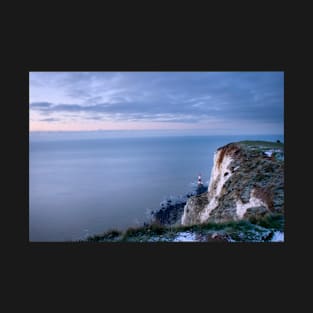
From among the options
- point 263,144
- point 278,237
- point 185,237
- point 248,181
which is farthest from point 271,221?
point 263,144

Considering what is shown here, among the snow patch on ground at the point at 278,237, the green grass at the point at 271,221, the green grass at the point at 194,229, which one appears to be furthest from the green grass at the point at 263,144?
the snow patch on ground at the point at 278,237

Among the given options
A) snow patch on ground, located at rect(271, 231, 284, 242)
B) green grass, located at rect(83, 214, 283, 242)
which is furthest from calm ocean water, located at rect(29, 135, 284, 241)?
snow patch on ground, located at rect(271, 231, 284, 242)

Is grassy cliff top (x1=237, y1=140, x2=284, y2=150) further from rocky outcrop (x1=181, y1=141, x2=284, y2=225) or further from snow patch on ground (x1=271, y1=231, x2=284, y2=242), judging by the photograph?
snow patch on ground (x1=271, y1=231, x2=284, y2=242)

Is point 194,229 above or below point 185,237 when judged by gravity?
above

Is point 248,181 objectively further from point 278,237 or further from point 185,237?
point 185,237

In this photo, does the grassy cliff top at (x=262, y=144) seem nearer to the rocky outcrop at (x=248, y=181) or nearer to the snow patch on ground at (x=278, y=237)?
the rocky outcrop at (x=248, y=181)

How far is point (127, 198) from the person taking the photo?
10883 mm

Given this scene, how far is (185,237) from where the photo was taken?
6895mm

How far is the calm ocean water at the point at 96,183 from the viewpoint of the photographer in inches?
324

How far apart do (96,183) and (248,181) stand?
6213mm

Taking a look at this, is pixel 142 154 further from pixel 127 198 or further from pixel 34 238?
pixel 34 238

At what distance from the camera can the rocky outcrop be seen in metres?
8.27

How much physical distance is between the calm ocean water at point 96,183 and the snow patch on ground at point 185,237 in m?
1.32

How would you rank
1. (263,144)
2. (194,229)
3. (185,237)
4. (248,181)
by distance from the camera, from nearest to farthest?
(185,237) < (194,229) < (248,181) < (263,144)
